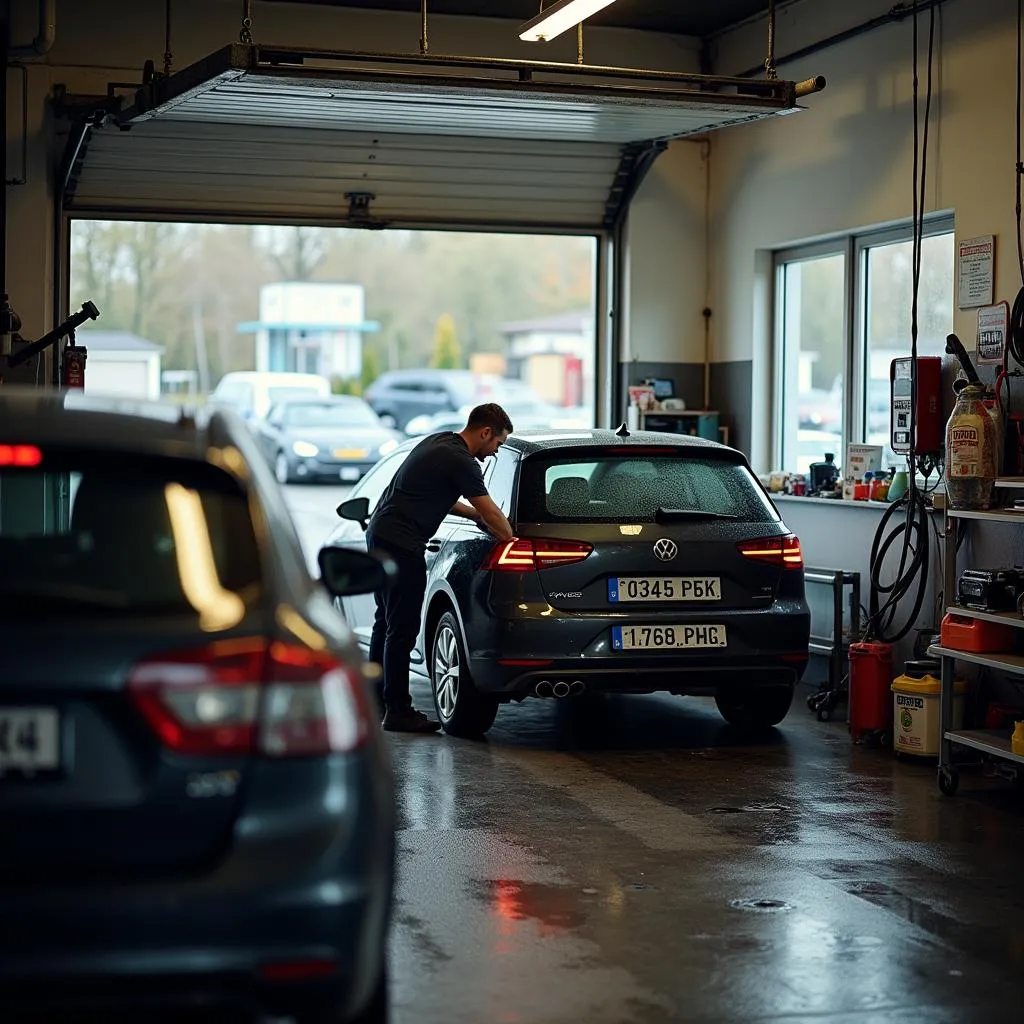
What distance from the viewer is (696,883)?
552 centimetres

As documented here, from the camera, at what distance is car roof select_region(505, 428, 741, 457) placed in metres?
7.94

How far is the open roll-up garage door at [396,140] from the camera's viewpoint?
8.73m

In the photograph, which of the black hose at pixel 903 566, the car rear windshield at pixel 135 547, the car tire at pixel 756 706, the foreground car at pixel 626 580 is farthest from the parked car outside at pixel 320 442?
the car rear windshield at pixel 135 547

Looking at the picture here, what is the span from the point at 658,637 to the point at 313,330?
119ft

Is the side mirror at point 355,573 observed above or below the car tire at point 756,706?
above

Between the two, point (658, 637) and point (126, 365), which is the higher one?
point (126, 365)

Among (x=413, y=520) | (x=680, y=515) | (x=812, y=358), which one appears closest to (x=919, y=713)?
(x=680, y=515)

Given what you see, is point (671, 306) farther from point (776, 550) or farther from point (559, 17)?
point (776, 550)

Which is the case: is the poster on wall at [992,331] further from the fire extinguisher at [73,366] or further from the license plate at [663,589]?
the fire extinguisher at [73,366]

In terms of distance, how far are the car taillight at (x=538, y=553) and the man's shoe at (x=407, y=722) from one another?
3.71ft

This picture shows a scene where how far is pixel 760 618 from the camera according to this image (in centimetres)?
781

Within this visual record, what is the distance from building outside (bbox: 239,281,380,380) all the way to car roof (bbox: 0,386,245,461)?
129ft

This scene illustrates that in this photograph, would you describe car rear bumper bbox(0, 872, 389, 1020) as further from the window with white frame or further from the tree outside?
the tree outside

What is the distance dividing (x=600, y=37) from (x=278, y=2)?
92.9 inches
